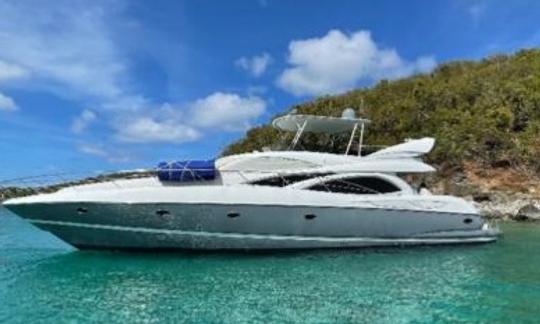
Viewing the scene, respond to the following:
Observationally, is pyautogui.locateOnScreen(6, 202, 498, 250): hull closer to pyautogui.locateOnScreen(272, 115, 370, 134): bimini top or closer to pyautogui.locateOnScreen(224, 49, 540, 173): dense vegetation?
pyautogui.locateOnScreen(272, 115, 370, 134): bimini top

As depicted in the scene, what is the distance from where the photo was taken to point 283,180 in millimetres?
17078

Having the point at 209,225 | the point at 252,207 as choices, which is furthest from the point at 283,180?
the point at 209,225

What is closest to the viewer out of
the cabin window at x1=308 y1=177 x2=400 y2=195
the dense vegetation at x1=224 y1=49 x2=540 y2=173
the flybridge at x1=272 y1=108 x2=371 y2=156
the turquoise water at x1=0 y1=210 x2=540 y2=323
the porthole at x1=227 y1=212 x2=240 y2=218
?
the turquoise water at x1=0 y1=210 x2=540 y2=323

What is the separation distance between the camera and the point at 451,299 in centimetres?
1188

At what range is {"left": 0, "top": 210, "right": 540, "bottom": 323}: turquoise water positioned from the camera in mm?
10609

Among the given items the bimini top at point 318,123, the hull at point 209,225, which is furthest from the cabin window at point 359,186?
the bimini top at point 318,123

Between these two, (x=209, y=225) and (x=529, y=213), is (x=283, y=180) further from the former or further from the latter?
(x=529, y=213)

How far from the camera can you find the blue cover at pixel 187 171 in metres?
16.5

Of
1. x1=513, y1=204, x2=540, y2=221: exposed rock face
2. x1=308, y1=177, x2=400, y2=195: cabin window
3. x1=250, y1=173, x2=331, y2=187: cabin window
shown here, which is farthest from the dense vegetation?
x1=250, y1=173, x2=331, y2=187: cabin window

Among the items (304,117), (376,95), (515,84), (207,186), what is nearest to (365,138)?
(376,95)

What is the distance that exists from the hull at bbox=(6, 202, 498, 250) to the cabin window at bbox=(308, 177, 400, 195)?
765 mm

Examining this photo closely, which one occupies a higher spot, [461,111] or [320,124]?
[461,111]

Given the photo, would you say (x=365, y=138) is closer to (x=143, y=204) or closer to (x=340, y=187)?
(x=340, y=187)

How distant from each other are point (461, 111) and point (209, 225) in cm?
3266
